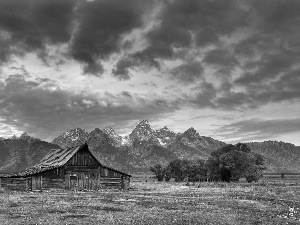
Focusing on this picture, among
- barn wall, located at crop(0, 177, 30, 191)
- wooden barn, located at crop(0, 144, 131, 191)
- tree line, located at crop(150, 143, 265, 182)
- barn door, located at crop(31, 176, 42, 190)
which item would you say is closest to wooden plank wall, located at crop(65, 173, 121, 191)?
wooden barn, located at crop(0, 144, 131, 191)

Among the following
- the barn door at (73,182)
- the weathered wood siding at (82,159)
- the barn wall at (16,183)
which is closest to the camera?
the barn wall at (16,183)

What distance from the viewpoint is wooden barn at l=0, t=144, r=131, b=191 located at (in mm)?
65812

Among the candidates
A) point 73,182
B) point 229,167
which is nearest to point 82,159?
point 73,182

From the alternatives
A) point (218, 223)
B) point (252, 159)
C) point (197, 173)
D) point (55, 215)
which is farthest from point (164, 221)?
point (197, 173)

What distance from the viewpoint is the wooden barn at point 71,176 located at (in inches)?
2591

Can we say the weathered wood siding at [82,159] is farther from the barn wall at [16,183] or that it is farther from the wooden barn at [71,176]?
the barn wall at [16,183]

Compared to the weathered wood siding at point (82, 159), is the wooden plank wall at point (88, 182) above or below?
below

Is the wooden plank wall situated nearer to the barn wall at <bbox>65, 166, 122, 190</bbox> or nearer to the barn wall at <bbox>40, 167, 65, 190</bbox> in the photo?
the barn wall at <bbox>65, 166, 122, 190</bbox>

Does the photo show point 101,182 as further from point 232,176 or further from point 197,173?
point 197,173

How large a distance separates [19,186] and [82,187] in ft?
35.2

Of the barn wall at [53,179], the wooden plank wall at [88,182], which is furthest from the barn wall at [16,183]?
the wooden plank wall at [88,182]

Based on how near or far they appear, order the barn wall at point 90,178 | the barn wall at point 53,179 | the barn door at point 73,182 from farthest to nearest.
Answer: the barn wall at point 90,178 → the barn door at point 73,182 → the barn wall at point 53,179

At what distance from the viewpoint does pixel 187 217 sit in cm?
2662

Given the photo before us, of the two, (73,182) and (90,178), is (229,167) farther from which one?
(73,182)
